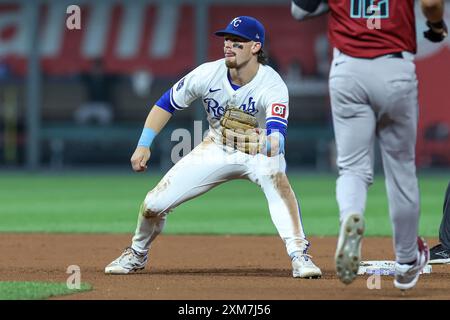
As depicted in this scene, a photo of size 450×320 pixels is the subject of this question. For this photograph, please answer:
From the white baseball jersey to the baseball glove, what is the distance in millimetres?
46

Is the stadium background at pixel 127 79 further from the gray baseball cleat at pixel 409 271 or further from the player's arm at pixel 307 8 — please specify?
the player's arm at pixel 307 8

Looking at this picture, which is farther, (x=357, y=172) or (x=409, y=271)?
(x=409, y=271)

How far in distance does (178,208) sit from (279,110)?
27.5ft

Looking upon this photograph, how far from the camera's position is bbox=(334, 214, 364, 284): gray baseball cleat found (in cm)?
608

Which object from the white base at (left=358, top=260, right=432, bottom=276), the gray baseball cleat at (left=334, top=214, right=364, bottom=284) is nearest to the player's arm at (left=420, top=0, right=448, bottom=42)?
the gray baseball cleat at (left=334, top=214, right=364, bottom=284)

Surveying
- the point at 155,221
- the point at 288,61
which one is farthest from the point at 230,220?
the point at 288,61

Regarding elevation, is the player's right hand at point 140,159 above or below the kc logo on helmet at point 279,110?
below

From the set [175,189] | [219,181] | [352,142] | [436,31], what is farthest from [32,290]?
[436,31]

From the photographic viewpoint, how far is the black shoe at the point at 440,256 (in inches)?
345

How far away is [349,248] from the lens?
20.0ft

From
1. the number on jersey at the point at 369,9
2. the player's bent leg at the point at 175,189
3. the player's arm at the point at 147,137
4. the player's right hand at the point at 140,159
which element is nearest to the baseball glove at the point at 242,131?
the player's bent leg at the point at 175,189

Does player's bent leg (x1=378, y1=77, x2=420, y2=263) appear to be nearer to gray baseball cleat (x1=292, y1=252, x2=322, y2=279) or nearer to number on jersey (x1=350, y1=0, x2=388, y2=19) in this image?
number on jersey (x1=350, y1=0, x2=388, y2=19)

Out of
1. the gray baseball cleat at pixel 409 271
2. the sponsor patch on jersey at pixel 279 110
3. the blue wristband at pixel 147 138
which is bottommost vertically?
the gray baseball cleat at pixel 409 271

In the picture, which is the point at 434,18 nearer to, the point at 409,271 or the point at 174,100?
the point at 409,271
